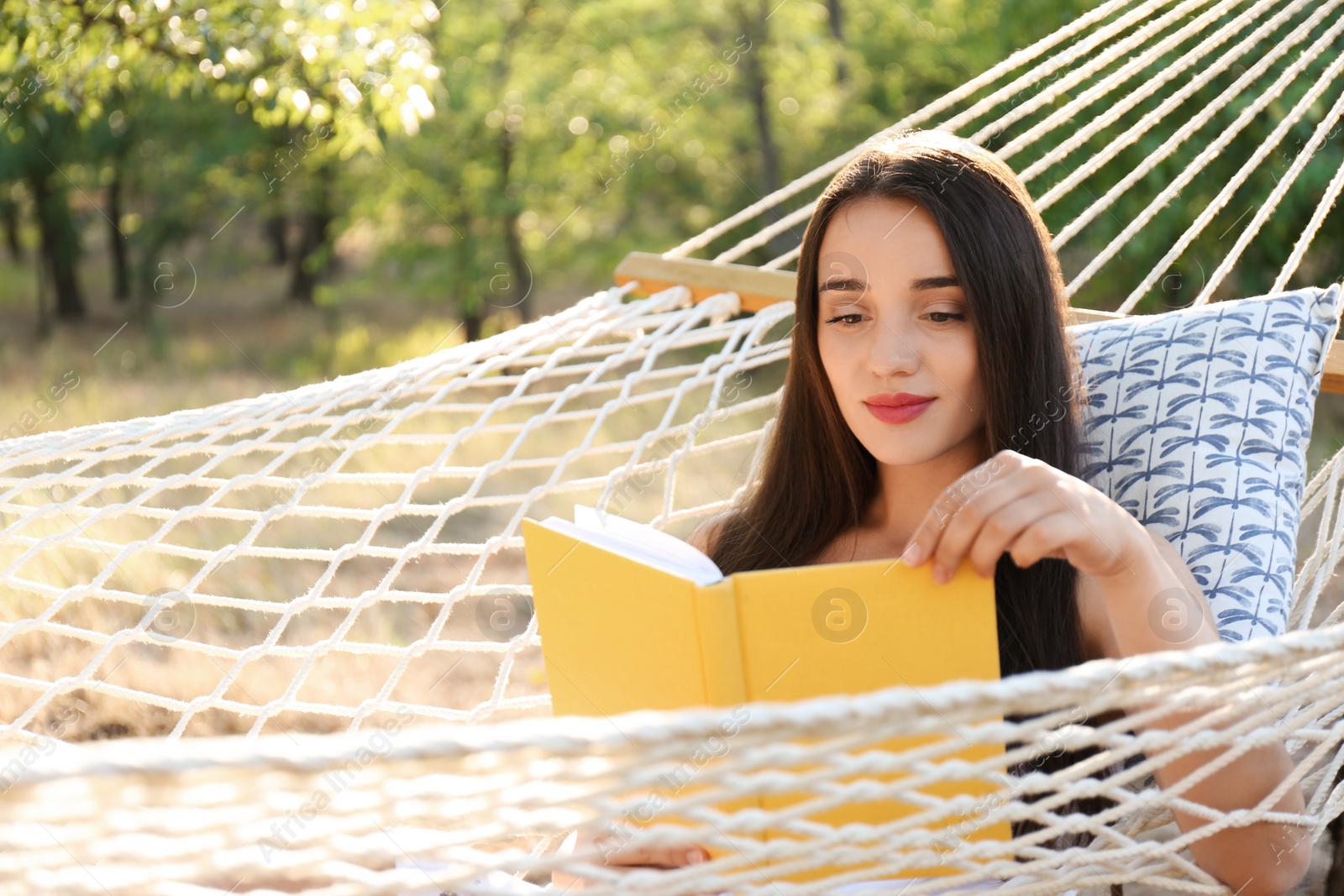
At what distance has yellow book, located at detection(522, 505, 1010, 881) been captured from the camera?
2.74ft

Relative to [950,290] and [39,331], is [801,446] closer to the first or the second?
[950,290]

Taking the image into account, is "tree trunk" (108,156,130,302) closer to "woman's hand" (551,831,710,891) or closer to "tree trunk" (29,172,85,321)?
"tree trunk" (29,172,85,321)

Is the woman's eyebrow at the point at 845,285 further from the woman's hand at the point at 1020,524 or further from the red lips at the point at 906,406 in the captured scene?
the woman's hand at the point at 1020,524

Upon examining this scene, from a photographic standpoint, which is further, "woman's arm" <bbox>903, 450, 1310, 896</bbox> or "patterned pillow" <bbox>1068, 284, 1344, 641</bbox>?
"patterned pillow" <bbox>1068, 284, 1344, 641</bbox>

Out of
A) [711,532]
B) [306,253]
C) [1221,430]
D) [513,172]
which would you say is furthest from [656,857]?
[306,253]

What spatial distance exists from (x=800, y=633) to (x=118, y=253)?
381 inches

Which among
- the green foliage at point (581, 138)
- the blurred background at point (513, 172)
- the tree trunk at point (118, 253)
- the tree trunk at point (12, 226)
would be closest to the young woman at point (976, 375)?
the blurred background at point (513, 172)

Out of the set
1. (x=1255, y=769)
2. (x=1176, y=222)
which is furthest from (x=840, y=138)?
(x=1255, y=769)

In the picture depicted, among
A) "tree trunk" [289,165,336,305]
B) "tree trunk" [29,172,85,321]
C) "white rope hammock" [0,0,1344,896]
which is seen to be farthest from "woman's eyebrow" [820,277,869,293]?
"tree trunk" [289,165,336,305]

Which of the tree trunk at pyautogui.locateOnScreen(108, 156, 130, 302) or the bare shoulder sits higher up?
the tree trunk at pyautogui.locateOnScreen(108, 156, 130, 302)

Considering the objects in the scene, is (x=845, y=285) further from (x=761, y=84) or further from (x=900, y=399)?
(x=761, y=84)

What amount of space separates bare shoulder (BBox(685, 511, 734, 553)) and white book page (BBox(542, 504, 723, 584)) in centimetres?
37

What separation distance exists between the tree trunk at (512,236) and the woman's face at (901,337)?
536 cm

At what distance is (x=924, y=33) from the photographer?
6465 mm
